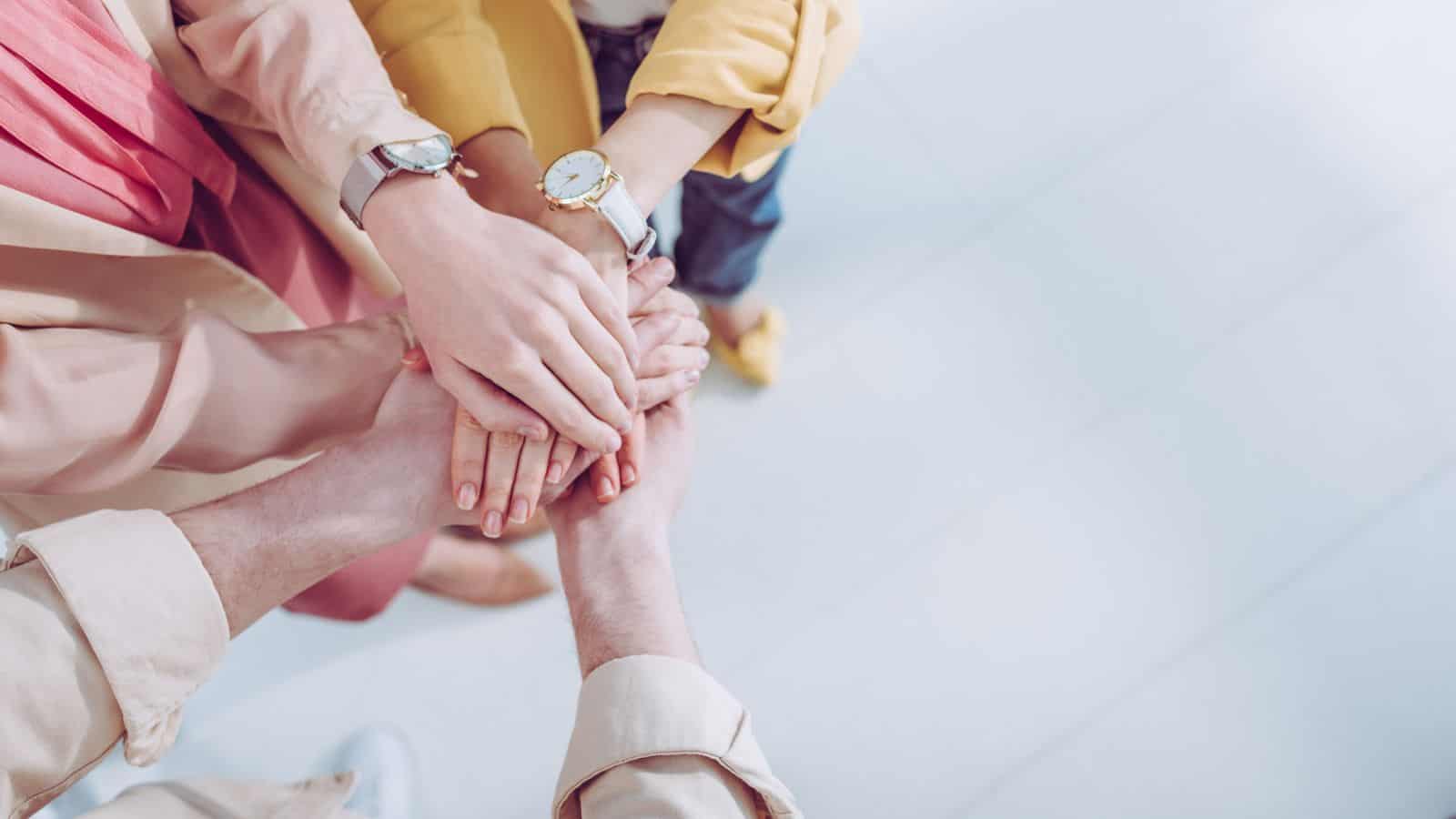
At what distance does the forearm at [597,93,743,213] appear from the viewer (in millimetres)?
747

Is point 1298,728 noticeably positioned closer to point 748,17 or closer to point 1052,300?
point 1052,300

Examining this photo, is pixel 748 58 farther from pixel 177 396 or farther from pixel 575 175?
pixel 177 396

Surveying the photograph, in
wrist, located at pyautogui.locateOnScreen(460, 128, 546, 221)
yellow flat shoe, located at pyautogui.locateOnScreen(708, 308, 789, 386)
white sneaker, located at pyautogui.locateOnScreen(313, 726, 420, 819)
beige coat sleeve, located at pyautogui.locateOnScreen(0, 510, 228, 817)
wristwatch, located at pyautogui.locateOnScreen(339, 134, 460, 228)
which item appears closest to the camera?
beige coat sleeve, located at pyautogui.locateOnScreen(0, 510, 228, 817)

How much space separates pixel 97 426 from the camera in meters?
0.64

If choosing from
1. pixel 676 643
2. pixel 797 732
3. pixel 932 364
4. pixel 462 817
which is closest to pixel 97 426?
pixel 676 643

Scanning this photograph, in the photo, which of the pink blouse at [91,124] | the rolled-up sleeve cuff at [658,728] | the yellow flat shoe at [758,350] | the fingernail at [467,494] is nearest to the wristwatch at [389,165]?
the pink blouse at [91,124]

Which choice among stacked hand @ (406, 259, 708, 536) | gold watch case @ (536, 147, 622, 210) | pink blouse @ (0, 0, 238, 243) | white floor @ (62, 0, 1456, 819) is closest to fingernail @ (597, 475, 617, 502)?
stacked hand @ (406, 259, 708, 536)

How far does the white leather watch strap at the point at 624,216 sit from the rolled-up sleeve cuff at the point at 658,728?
32cm

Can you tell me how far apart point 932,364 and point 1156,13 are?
2.38 ft

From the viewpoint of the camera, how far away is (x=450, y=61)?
77cm

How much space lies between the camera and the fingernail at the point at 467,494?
29.4 inches

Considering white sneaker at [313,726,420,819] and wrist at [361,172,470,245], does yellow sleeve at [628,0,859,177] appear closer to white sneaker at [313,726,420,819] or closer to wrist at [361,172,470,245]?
wrist at [361,172,470,245]

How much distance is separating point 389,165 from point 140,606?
Result: 1.10ft

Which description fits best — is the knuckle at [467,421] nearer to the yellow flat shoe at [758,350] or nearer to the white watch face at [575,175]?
the white watch face at [575,175]
